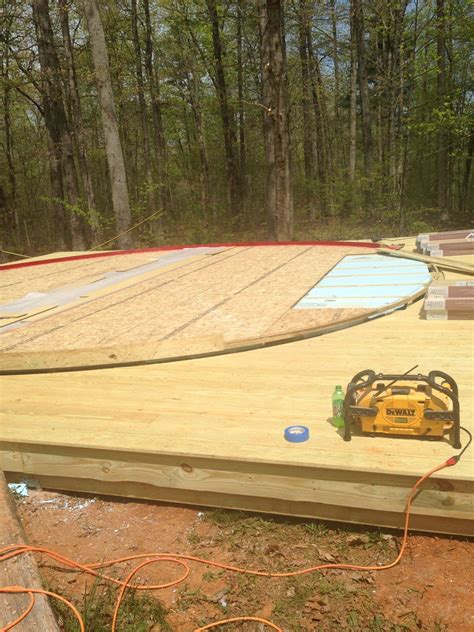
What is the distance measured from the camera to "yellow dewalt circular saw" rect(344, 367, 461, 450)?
1729 millimetres

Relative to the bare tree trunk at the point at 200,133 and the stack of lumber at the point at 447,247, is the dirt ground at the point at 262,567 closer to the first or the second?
the stack of lumber at the point at 447,247

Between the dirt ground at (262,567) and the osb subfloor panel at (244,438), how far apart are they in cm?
7

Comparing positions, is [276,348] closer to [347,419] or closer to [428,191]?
[347,419]

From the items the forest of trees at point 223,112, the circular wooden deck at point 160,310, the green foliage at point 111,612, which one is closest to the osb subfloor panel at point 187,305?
the circular wooden deck at point 160,310

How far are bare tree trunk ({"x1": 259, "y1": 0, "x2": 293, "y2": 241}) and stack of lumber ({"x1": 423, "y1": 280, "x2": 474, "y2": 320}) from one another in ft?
18.8

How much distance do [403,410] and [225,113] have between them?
15076 mm

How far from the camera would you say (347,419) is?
1.81 m

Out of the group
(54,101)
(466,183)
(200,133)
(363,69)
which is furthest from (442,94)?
(54,101)

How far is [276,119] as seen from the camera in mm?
8266

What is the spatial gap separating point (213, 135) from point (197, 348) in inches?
673

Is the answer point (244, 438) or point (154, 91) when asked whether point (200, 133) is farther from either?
point (244, 438)

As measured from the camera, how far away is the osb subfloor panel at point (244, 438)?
5.57 ft

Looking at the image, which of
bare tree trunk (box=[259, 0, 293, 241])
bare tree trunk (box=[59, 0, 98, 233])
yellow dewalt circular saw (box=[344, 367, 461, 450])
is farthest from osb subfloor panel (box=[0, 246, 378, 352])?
bare tree trunk (box=[59, 0, 98, 233])

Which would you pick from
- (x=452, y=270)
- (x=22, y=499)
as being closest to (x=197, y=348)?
(x=22, y=499)
